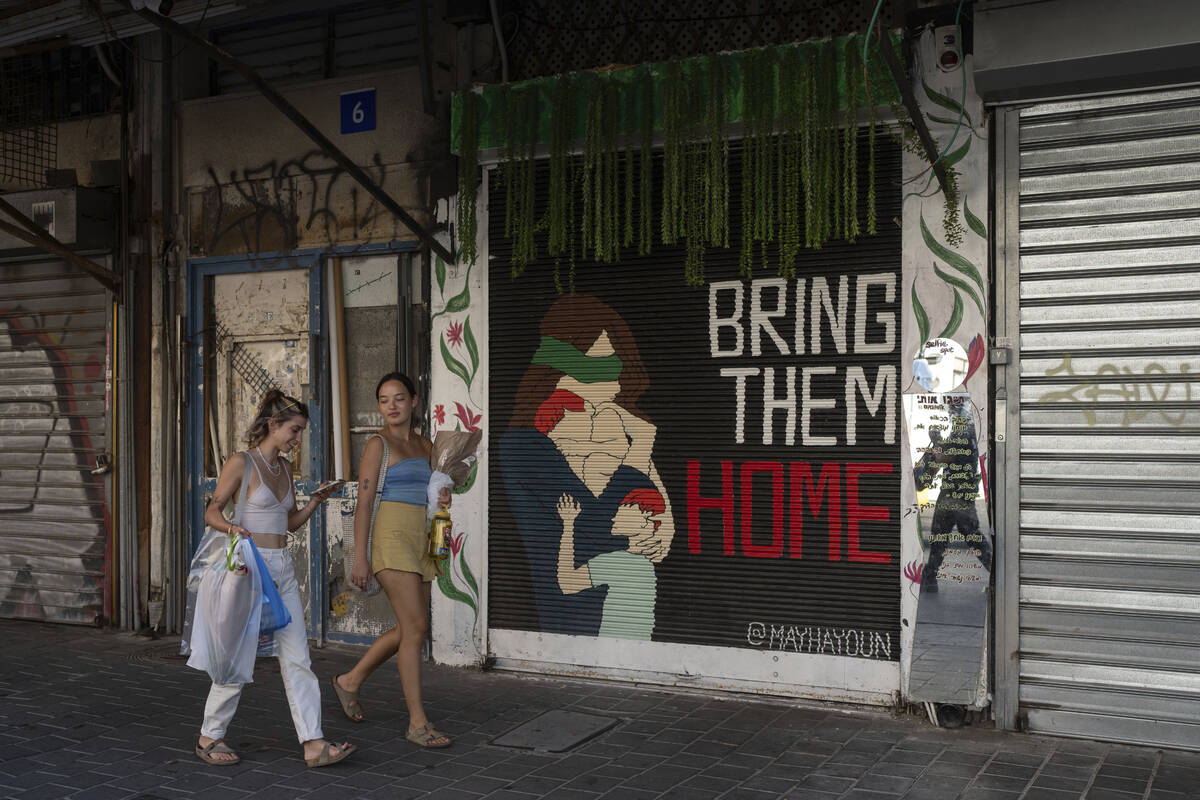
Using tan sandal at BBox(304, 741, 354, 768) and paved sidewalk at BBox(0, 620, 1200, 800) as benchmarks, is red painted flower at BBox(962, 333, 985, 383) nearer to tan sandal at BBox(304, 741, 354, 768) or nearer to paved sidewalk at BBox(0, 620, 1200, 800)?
paved sidewalk at BBox(0, 620, 1200, 800)

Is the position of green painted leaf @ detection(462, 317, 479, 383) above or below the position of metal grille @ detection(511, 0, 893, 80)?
below

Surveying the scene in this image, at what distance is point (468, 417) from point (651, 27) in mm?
2841

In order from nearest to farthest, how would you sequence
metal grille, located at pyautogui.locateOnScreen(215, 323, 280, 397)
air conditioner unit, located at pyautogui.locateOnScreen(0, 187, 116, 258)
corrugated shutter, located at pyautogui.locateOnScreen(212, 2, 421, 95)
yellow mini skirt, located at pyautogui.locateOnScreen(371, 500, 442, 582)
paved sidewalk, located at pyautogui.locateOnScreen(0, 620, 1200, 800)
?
1. paved sidewalk, located at pyautogui.locateOnScreen(0, 620, 1200, 800)
2. yellow mini skirt, located at pyautogui.locateOnScreen(371, 500, 442, 582)
3. corrugated shutter, located at pyautogui.locateOnScreen(212, 2, 421, 95)
4. metal grille, located at pyautogui.locateOnScreen(215, 323, 280, 397)
5. air conditioner unit, located at pyautogui.locateOnScreen(0, 187, 116, 258)

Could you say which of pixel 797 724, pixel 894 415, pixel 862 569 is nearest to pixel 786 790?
pixel 797 724

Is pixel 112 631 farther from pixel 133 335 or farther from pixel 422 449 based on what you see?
pixel 422 449

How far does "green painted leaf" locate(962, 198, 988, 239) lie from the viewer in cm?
611

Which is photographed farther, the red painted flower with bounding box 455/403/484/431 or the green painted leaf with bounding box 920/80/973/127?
the red painted flower with bounding box 455/403/484/431

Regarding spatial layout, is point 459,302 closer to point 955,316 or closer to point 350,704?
point 350,704

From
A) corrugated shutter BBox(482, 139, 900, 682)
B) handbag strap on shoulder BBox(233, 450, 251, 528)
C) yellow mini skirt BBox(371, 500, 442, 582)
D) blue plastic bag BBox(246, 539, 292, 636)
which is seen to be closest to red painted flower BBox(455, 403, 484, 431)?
corrugated shutter BBox(482, 139, 900, 682)

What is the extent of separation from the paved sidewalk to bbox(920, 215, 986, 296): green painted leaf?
2440 millimetres

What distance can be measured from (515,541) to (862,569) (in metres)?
2.28

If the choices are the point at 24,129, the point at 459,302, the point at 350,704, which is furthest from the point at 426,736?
the point at 24,129

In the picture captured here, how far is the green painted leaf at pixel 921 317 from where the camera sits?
20.6 ft

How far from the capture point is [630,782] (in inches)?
203
